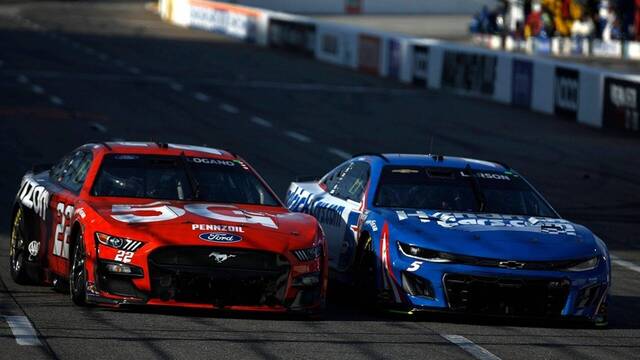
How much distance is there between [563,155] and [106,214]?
17.1m

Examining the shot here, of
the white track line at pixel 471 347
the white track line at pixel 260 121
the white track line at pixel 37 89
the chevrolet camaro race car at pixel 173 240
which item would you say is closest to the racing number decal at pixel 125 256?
the chevrolet camaro race car at pixel 173 240

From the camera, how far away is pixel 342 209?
1321 centimetres

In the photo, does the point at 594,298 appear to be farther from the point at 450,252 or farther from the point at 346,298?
the point at 346,298

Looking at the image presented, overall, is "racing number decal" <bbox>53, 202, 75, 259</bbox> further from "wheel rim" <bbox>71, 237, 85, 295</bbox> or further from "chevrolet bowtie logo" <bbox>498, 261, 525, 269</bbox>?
"chevrolet bowtie logo" <bbox>498, 261, 525, 269</bbox>

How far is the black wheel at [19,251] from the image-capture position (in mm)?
12734

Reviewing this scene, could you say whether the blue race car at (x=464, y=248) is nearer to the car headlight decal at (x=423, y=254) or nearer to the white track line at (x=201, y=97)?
the car headlight decal at (x=423, y=254)

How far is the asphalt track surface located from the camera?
10516 mm

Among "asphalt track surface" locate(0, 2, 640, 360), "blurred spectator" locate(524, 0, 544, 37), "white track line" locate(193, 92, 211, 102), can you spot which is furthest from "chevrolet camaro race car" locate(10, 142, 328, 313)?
"blurred spectator" locate(524, 0, 544, 37)

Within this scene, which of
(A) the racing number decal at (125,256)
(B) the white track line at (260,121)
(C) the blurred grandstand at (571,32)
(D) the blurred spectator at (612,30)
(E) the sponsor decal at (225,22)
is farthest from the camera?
(D) the blurred spectator at (612,30)

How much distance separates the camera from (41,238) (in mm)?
12602

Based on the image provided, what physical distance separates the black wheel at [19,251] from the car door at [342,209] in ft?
8.28

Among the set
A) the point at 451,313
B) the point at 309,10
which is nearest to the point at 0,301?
the point at 451,313

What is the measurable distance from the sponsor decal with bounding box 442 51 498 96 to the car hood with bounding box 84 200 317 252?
27.1m

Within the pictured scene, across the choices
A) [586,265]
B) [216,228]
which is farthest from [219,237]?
[586,265]
